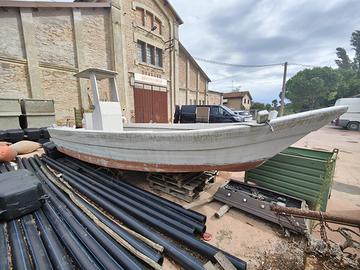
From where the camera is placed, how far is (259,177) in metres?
3.38

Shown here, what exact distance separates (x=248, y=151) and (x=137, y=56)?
11.4 meters

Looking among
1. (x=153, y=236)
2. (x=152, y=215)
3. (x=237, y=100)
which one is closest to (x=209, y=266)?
(x=153, y=236)

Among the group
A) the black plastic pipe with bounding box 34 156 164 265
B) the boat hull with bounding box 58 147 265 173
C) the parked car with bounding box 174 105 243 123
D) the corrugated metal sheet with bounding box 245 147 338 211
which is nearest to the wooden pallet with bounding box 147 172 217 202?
the boat hull with bounding box 58 147 265 173

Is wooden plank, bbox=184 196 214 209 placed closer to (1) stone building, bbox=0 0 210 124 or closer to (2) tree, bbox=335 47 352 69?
(1) stone building, bbox=0 0 210 124

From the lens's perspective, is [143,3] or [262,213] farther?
[143,3]

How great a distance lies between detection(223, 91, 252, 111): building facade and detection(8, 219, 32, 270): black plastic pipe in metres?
37.9

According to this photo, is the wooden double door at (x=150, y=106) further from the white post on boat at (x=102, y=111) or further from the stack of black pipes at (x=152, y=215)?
the stack of black pipes at (x=152, y=215)

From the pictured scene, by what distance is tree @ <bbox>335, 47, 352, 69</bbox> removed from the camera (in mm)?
48281

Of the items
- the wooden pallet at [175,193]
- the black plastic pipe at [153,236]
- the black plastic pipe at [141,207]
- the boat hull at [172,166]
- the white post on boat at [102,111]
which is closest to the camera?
the black plastic pipe at [153,236]

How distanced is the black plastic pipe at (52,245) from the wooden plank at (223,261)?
1.43m

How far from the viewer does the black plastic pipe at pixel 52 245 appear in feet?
5.49

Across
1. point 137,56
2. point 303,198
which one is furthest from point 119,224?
point 137,56

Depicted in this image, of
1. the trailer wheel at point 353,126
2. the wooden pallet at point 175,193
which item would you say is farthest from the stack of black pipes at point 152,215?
the trailer wheel at point 353,126

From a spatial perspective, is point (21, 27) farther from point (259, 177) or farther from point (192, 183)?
point (259, 177)
